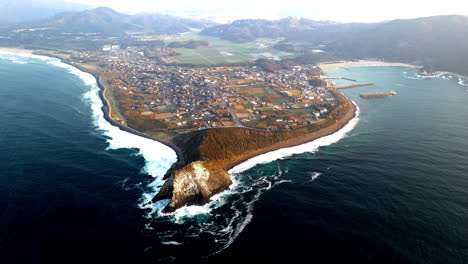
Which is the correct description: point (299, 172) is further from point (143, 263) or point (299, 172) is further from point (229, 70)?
point (229, 70)

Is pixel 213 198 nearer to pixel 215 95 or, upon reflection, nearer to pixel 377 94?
pixel 215 95

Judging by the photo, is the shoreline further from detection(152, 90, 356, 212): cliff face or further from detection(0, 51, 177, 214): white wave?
detection(0, 51, 177, 214): white wave

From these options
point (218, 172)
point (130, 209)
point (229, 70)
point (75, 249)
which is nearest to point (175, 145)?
point (218, 172)

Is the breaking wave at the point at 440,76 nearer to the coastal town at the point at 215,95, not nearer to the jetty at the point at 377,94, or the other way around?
the jetty at the point at 377,94

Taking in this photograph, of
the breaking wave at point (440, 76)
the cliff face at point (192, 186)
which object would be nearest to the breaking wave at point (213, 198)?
the cliff face at point (192, 186)

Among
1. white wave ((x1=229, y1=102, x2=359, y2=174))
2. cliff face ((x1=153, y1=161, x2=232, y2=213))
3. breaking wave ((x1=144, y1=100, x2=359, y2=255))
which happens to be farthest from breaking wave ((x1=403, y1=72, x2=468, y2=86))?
cliff face ((x1=153, y1=161, x2=232, y2=213))

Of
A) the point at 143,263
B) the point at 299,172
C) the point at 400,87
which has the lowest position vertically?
the point at 143,263

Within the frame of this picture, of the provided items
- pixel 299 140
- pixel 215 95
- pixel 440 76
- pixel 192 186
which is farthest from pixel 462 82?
pixel 192 186
